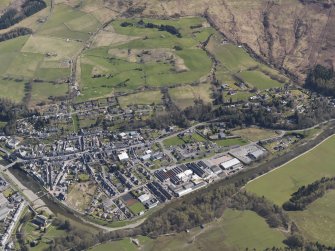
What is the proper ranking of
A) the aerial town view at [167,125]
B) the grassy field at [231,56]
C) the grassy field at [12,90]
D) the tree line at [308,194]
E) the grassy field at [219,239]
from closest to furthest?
1. the grassy field at [219,239]
2. the aerial town view at [167,125]
3. the tree line at [308,194]
4. the grassy field at [12,90]
5. the grassy field at [231,56]

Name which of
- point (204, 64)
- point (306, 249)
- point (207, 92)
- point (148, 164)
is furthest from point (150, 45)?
point (306, 249)

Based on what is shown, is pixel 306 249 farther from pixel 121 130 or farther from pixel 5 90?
pixel 5 90

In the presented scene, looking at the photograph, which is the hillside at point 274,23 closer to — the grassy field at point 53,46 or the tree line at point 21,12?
the tree line at point 21,12

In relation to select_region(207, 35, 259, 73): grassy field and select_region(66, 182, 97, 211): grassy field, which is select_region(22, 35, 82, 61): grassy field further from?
select_region(66, 182, 97, 211): grassy field

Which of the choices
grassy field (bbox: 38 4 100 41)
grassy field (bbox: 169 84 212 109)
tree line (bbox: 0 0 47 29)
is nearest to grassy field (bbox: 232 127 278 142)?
grassy field (bbox: 169 84 212 109)

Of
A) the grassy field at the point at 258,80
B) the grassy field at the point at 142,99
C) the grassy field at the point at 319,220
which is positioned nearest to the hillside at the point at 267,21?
the grassy field at the point at 258,80

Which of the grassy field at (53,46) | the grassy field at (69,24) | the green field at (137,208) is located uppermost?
the grassy field at (69,24)
